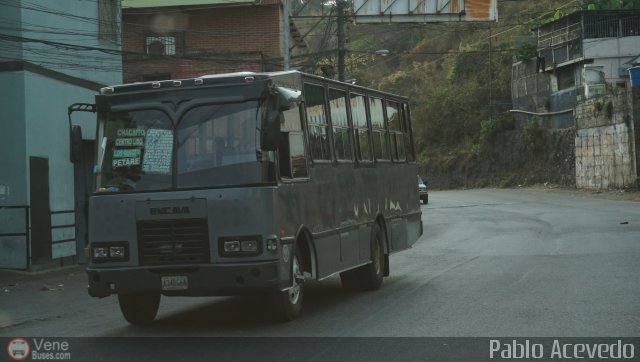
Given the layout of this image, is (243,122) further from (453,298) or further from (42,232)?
(42,232)

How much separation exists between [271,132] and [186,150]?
107 cm

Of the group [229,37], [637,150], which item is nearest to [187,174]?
[229,37]

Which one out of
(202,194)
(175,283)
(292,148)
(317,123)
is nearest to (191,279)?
(175,283)

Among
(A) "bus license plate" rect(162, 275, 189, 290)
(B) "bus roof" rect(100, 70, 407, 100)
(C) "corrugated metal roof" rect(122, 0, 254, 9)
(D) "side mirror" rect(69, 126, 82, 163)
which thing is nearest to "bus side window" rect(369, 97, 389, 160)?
(B) "bus roof" rect(100, 70, 407, 100)

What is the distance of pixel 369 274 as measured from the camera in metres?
14.4

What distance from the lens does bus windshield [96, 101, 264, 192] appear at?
414 inches

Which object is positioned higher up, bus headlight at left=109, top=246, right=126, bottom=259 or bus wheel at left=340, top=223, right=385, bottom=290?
bus headlight at left=109, top=246, right=126, bottom=259

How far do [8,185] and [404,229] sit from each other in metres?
8.64

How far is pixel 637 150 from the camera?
44.9 meters

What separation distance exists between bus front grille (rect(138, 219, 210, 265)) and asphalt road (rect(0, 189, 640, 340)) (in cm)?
85

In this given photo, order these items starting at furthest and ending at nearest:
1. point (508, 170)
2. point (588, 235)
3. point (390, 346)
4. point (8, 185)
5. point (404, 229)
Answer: point (508, 170) → point (588, 235) → point (8, 185) → point (404, 229) → point (390, 346)

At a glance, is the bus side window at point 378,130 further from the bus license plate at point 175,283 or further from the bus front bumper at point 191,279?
the bus license plate at point 175,283

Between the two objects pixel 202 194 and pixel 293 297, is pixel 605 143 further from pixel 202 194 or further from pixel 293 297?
pixel 202 194

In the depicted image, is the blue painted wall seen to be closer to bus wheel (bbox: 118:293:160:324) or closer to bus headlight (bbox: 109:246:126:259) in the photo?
bus wheel (bbox: 118:293:160:324)
